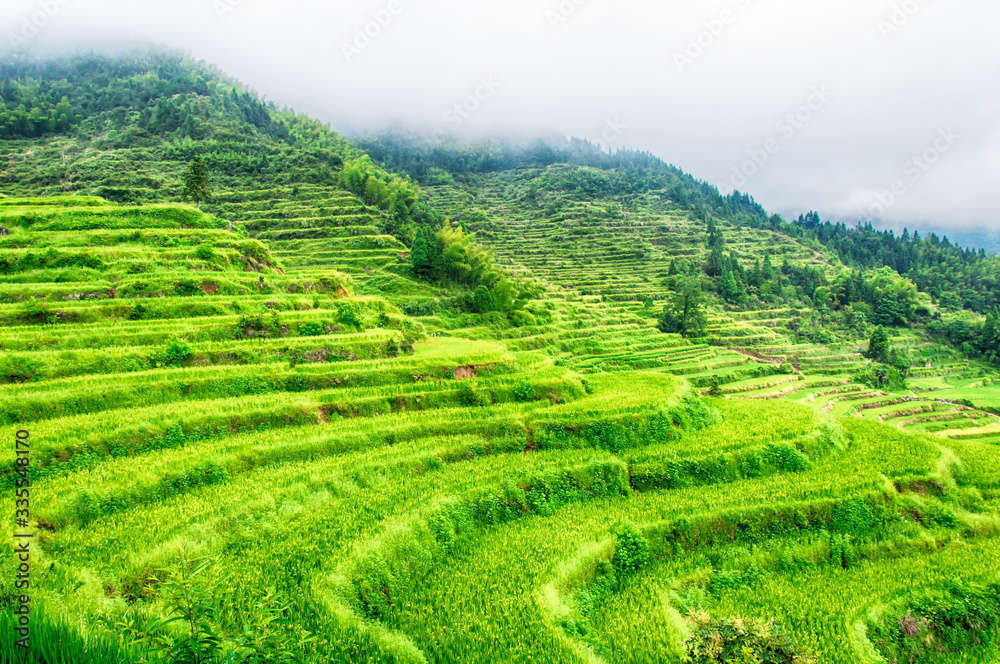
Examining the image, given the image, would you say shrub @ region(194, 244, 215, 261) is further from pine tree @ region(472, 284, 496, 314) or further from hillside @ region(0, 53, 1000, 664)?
pine tree @ region(472, 284, 496, 314)

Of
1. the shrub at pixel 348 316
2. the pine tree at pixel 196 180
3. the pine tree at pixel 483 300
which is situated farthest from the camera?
the pine tree at pixel 483 300

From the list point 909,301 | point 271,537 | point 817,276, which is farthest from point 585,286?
point 271,537

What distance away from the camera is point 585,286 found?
72562mm

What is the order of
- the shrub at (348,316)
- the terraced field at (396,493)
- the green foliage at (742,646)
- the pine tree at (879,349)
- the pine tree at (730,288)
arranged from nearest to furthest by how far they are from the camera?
the green foliage at (742,646)
the terraced field at (396,493)
the shrub at (348,316)
the pine tree at (879,349)
the pine tree at (730,288)

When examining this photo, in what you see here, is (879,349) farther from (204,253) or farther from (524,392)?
(204,253)

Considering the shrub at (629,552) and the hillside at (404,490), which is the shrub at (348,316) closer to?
the hillside at (404,490)

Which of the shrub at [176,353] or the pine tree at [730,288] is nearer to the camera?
the shrub at [176,353]

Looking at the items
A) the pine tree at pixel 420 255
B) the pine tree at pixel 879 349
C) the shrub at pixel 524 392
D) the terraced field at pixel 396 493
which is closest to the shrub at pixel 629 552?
the terraced field at pixel 396 493

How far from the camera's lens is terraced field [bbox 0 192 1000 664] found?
8367 millimetres

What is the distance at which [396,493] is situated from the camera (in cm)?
1268

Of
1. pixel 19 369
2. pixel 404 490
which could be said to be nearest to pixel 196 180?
pixel 19 369

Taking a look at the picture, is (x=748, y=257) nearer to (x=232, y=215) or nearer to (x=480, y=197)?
(x=480, y=197)

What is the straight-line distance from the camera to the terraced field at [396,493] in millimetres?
8367

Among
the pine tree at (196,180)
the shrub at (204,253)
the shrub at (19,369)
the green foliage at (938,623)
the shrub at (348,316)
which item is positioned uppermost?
the pine tree at (196,180)
